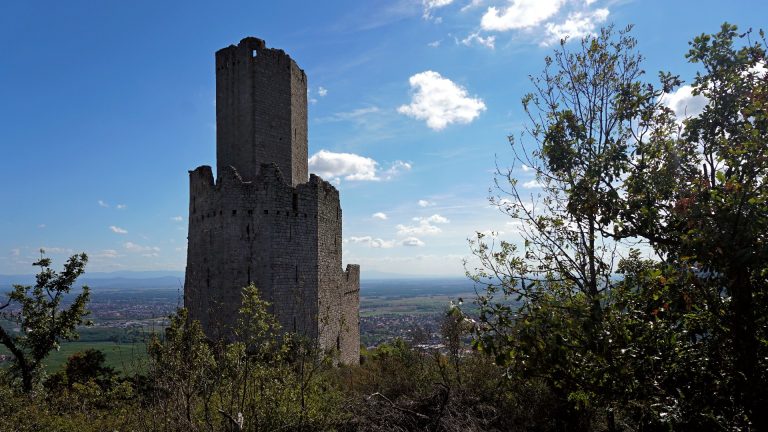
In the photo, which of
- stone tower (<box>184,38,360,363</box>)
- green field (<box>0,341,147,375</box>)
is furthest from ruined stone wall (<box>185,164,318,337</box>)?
green field (<box>0,341,147,375</box>)

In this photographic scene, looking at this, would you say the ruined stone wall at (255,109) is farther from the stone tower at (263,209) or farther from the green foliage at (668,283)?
the green foliage at (668,283)

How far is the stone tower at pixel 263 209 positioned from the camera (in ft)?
60.1

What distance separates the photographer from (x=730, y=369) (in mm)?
4465

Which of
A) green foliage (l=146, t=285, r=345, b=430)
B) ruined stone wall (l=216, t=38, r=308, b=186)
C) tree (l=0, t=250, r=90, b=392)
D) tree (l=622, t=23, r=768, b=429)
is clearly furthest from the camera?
ruined stone wall (l=216, t=38, r=308, b=186)

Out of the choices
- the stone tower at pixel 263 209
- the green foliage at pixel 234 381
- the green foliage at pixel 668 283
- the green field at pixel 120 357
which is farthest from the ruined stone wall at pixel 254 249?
the green foliage at pixel 668 283

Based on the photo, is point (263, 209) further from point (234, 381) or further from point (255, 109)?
point (234, 381)

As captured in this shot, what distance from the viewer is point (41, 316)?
15.4 metres

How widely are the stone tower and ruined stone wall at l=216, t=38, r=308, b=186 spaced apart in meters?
0.04

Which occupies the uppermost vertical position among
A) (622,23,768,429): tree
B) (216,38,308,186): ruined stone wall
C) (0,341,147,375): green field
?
(216,38,308,186): ruined stone wall

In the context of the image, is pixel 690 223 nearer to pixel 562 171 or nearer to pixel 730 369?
pixel 730 369

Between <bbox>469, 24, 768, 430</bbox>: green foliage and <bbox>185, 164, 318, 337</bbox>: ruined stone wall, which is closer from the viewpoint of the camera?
<bbox>469, 24, 768, 430</bbox>: green foliage

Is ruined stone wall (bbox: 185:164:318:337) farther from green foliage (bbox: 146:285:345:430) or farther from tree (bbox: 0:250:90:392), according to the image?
green foliage (bbox: 146:285:345:430)

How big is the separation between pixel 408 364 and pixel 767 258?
391 inches

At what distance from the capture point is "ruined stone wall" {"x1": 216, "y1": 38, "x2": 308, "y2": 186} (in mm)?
19953
